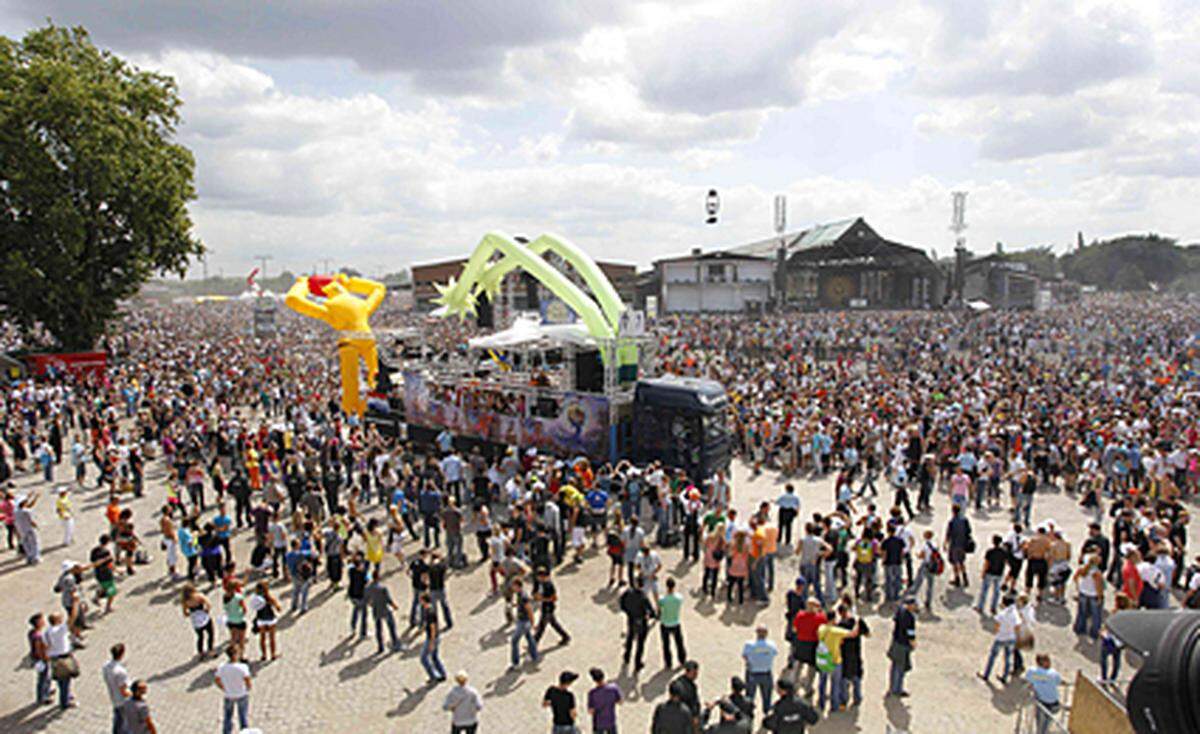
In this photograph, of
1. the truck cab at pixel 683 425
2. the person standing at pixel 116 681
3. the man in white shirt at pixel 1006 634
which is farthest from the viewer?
the truck cab at pixel 683 425

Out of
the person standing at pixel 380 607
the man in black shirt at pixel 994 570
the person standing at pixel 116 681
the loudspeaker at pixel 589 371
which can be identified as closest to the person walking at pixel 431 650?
the person standing at pixel 380 607

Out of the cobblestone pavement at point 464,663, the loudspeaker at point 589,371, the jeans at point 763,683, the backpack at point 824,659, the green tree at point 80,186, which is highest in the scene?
the green tree at point 80,186

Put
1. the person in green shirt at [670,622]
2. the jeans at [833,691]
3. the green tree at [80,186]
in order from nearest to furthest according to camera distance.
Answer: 1. the jeans at [833,691]
2. the person in green shirt at [670,622]
3. the green tree at [80,186]

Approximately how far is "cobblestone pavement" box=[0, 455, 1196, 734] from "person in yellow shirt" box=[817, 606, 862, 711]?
0.19 metres

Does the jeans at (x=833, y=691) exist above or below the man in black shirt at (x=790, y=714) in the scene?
below

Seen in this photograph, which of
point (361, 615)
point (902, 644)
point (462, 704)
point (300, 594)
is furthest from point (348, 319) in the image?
point (902, 644)

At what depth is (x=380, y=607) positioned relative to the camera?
898 centimetres

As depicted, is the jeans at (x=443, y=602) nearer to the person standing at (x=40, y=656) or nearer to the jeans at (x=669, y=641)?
the jeans at (x=669, y=641)

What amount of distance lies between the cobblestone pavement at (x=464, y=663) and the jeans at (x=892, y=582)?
1.12ft

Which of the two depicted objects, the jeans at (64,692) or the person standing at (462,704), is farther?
the jeans at (64,692)

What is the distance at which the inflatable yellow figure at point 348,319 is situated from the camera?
21.0 meters

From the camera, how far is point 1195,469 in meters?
15.0

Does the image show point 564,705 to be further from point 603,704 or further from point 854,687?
point 854,687

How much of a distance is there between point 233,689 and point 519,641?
10.1 feet
